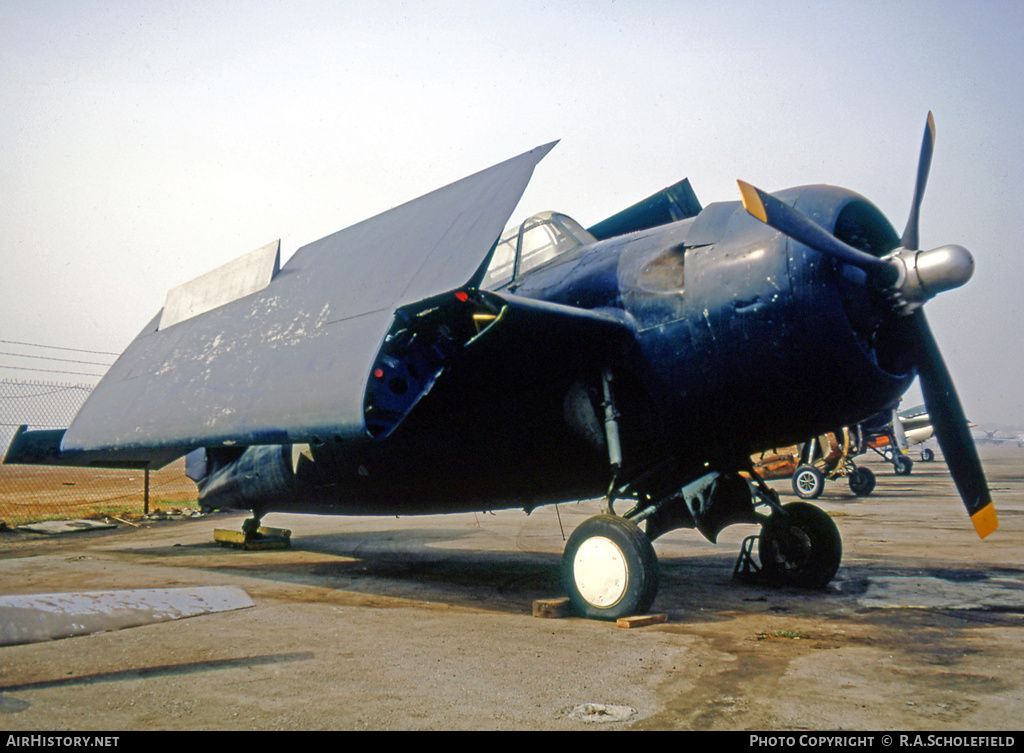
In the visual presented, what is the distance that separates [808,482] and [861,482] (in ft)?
7.51

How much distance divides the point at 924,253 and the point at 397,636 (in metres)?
4.43

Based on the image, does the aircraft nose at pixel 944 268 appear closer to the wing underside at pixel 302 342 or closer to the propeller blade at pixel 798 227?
the propeller blade at pixel 798 227

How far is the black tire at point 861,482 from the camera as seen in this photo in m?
21.0

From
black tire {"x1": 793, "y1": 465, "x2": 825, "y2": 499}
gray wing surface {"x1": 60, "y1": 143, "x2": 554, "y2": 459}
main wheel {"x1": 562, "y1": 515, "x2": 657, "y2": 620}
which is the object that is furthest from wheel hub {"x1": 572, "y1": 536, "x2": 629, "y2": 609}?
black tire {"x1": 793, "y1": 465, "x2": 825, "y2": 499}

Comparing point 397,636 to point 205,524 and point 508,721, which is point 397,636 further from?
point 205,524

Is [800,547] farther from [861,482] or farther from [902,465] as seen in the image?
[902,465]

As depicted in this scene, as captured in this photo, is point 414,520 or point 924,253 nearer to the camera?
point 924,253

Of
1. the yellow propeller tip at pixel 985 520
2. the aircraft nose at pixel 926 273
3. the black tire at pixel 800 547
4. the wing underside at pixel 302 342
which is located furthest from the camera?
the black tire at pixel 800 547

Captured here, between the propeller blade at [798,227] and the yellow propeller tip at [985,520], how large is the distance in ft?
8.70

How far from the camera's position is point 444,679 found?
340 cm

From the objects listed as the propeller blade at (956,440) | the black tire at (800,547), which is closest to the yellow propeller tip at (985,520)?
the propeller blade at (956,440)

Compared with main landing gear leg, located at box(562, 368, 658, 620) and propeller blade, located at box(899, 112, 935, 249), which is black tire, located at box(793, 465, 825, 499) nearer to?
propeller blade, located at box(899, 112, 935, 249)

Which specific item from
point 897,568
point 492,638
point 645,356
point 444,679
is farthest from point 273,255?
point 897,568

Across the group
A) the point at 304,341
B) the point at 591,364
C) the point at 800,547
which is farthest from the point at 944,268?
the point at 304,341
